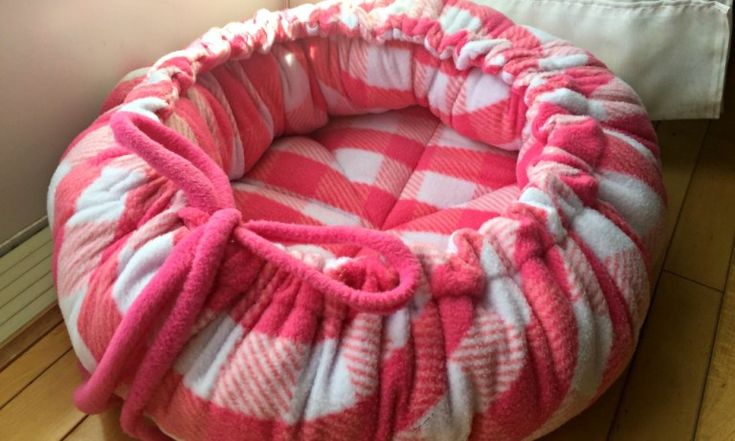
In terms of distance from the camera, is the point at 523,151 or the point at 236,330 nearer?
the point at 236,330

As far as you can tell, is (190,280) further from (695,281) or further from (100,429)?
(695,281)

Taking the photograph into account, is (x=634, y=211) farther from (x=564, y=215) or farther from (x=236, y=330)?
(x=236, y=330)

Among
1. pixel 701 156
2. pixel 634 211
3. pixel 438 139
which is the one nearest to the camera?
pixel 634 211

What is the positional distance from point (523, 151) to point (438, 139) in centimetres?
21

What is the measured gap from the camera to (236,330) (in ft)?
1.91

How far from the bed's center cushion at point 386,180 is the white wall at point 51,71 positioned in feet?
0.81

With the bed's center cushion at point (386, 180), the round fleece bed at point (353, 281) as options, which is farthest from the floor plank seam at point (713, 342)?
the bed's center cushion at point (386, 180)

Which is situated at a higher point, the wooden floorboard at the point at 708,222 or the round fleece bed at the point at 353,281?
the round fleece bed at the point at 353,281

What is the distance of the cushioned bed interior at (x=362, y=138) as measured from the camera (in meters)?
0.90

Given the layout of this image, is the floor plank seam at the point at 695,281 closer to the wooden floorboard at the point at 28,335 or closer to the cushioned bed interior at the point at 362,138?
the cushioned bed interior at the point at 362,138

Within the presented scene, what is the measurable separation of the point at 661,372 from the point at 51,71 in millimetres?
880

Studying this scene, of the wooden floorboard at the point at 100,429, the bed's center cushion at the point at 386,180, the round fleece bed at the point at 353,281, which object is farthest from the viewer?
the bed's center cushion at the point at 386,180

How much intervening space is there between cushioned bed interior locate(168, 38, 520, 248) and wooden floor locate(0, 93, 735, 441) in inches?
10.6

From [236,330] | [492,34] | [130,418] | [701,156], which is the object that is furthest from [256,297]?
[701,156]
